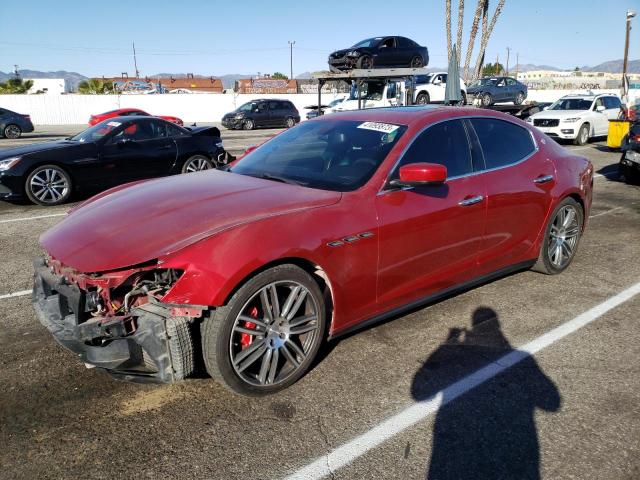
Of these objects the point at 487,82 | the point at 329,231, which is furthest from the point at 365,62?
the point at 329,231

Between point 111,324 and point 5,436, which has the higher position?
point 111,324

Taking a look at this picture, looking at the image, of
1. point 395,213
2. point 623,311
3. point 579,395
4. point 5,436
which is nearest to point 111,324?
point 5,436

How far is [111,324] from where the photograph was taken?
272 cm

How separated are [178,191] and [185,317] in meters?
1.12

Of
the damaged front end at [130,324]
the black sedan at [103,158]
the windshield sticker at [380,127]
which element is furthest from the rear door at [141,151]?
the damaged front end at [130,324]

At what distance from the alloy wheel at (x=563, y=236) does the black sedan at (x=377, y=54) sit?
43.4ft

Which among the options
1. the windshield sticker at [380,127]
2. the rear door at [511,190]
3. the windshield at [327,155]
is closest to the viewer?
the windshield at [327,155]

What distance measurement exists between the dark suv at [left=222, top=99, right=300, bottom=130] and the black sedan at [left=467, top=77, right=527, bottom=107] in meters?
9.80

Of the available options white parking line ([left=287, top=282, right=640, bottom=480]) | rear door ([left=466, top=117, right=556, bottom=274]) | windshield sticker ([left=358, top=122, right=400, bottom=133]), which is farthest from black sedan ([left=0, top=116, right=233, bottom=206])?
white parking line ([left=287, top=282, right=640, bottom=480])

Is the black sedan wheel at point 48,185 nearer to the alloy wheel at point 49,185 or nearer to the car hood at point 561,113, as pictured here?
the alloy wheel at point 49,185

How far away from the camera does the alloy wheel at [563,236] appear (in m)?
5.04

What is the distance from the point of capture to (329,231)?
3.17 m

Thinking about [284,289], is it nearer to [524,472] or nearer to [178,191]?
[178,191]

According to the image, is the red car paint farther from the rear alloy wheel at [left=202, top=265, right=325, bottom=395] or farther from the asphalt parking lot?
the asphalt parking lot
